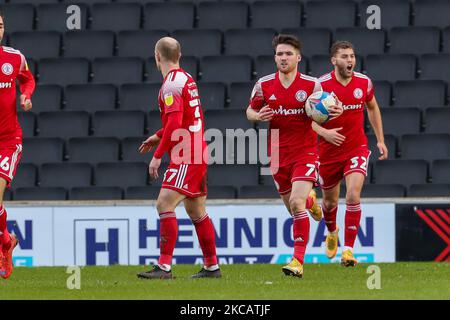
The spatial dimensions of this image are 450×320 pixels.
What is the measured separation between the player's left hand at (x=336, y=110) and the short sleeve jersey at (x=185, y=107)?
4.27 feet

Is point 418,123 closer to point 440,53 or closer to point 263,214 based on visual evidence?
point 440,53

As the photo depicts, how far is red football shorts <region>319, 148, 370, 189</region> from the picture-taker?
36.3 feet

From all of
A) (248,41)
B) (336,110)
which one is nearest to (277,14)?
(248,41)

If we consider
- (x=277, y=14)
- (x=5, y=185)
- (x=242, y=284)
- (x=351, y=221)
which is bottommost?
(x=242, y=284)

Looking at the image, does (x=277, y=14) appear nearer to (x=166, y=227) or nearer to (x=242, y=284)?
(x=166, y=227)

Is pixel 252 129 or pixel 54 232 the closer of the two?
pixel 54 232

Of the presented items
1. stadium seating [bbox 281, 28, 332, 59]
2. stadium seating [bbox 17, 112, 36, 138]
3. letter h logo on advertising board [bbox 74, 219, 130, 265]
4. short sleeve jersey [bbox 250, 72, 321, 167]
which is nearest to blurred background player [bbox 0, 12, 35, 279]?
short sleeve jersey [bbox 250, 72, 321, 167]

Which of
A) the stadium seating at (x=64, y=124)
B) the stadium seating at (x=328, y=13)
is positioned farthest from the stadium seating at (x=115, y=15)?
the stadium seating at (x=328, y=13)

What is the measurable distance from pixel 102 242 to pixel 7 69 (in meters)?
3.75

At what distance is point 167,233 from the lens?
9.53 metres

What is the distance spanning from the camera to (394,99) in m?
15.5

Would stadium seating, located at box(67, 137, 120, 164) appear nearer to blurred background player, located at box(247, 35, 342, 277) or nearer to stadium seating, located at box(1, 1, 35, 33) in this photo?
stadium seating, located at box(1, 1, 35, 33)
